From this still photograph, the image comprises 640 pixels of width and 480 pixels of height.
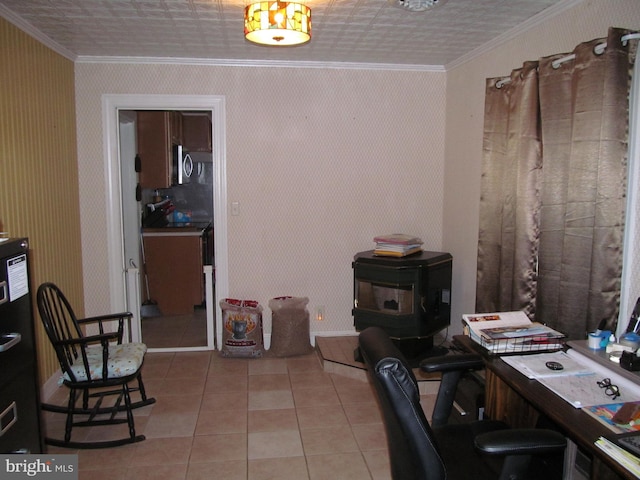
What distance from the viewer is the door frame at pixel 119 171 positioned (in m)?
3.82

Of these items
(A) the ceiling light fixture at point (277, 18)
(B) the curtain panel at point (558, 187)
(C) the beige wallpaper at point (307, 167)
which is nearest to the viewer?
(B) the curtain panel at point (558, 187)

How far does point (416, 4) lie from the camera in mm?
2449

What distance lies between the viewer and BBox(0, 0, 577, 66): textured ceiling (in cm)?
265

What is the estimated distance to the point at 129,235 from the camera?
5.00 metres

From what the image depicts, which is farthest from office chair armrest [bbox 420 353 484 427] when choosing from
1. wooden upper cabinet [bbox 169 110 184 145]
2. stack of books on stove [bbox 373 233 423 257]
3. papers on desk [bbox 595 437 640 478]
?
wooden upper cabinet [bbox 169 110 184 145]

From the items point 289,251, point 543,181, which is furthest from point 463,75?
point 289,251

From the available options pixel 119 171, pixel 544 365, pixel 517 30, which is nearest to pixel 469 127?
pixel 517 30

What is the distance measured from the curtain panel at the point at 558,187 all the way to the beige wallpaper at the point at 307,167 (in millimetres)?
1143

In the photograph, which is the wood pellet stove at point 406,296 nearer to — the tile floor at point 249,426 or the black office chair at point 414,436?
the tile floor at point 249,426

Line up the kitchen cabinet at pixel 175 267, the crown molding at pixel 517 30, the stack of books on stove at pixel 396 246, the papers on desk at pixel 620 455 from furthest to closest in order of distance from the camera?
1. the kitchen cabinet at pixel 175 267
2. the stack of books on stove at pixel 396 246
3. the crown molding at pixel 517 30
4. the papers on desk at pixel 620 455

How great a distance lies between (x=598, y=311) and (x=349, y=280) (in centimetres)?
224

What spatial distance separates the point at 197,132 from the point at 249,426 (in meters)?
3.56

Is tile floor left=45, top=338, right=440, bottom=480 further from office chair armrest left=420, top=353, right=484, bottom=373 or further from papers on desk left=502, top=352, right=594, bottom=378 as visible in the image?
papers on desk left=502, top=352, right=594, bottom=378

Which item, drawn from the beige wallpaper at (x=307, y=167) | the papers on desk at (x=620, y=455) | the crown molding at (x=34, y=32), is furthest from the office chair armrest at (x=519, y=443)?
the crown molding at (x=34, y=32)
